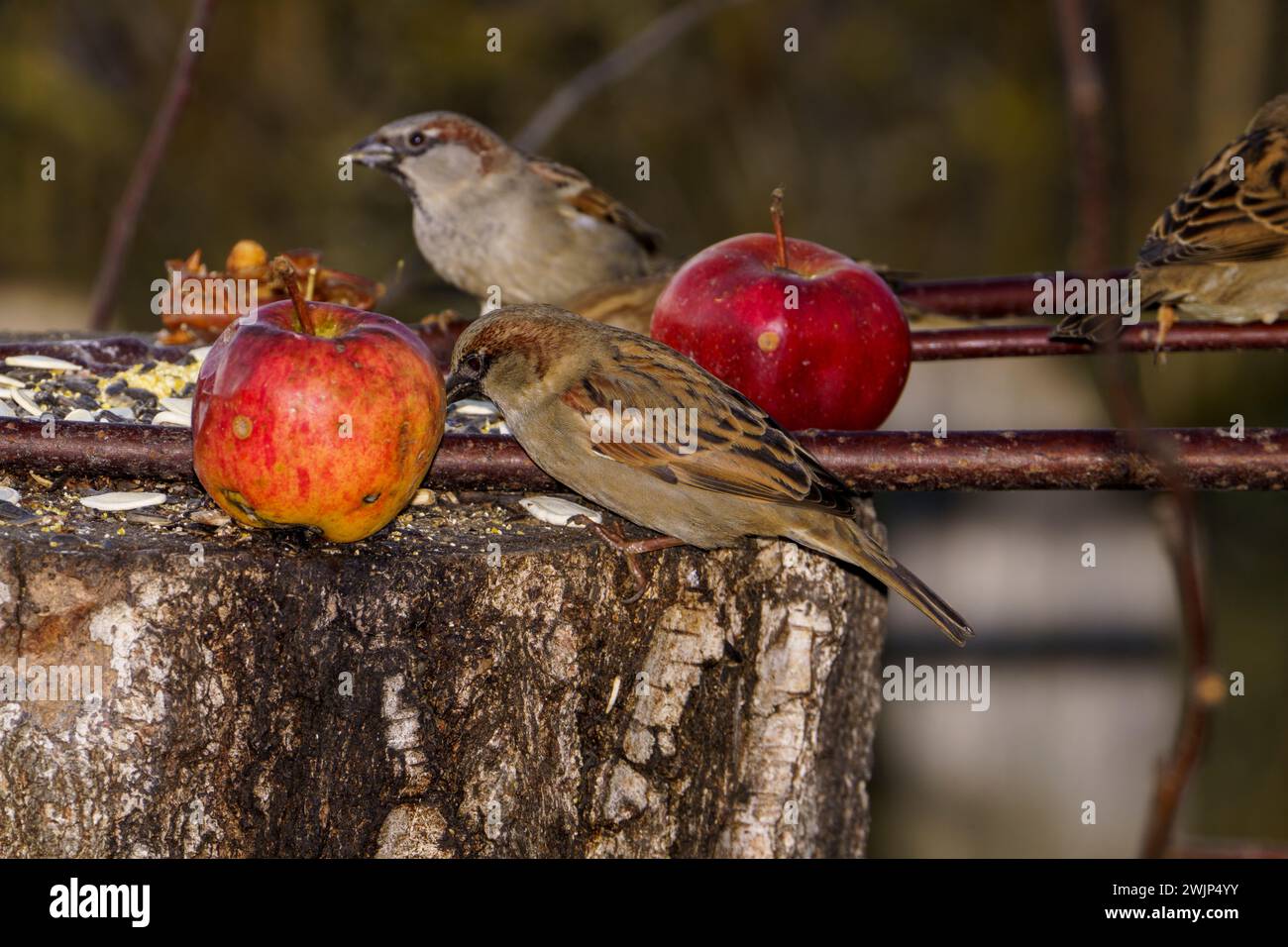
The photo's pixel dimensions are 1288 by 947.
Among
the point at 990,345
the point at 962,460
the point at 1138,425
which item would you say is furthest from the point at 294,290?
the point at 1138,425

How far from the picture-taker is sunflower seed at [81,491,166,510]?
113 inches

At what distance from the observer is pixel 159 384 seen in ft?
12.1

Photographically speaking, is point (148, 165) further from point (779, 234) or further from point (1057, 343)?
point (1057, 343)

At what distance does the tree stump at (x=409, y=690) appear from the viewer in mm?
2570

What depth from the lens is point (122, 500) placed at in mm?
2906

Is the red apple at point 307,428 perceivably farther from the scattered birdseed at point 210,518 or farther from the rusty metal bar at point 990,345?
the rusty metal bar at point 990,345

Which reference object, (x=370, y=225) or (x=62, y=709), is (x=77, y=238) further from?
(x=62, y=709)

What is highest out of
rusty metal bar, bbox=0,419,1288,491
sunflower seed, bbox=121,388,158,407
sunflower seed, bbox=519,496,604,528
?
sunflower seed, bbox=121,388,158,407

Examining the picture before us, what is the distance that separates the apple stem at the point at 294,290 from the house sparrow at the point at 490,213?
107 inches

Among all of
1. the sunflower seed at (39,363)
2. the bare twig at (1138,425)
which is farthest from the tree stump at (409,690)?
the bare twig at (1138,425)

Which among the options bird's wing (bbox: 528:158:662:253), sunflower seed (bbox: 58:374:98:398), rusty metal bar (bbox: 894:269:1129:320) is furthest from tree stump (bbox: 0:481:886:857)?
bird's wing (bbox: 528:158:662:253)

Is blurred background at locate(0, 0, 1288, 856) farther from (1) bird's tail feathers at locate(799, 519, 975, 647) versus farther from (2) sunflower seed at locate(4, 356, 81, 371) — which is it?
(1) bird's tail feathers at locate(799, 519, 975, 647)

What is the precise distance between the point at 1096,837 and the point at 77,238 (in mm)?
6354

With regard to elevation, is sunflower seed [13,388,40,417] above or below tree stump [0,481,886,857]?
above
